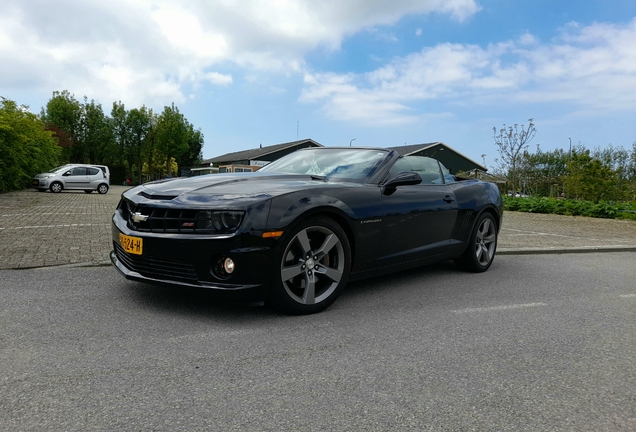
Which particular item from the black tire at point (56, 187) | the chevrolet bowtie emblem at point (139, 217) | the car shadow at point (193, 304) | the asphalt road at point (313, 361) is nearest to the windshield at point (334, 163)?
the asphalt road at point (313, 361)

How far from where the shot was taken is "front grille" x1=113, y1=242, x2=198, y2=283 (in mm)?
3685

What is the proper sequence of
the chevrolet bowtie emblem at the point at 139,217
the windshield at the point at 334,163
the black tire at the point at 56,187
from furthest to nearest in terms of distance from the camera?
the black tire at the point at 56,187 → the windshield at the point at 334,163 → the chevrolet bowtie emblem at the point at 139,217

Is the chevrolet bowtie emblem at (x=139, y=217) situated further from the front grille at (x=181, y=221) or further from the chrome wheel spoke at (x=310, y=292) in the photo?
the chrome wheel spoke at (x=310, y=292)

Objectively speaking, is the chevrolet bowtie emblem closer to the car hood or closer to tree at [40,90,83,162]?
the car hood

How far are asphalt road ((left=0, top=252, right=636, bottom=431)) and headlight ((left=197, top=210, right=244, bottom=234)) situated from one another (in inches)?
25.9

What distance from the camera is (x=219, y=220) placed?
3658mm

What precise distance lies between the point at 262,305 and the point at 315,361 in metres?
0.99

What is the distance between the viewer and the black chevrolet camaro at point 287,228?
3646 millimetres

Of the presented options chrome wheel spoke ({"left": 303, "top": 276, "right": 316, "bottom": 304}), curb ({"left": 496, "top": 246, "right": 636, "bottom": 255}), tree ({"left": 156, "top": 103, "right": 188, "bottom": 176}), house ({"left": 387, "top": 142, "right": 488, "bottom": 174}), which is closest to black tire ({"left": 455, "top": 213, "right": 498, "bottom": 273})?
curb ({"left": 496, "top": 246, "right": 636, "bottom": 255})

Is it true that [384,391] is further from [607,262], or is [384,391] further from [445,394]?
[607,262]

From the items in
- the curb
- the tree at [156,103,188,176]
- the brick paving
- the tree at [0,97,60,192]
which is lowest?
the curb

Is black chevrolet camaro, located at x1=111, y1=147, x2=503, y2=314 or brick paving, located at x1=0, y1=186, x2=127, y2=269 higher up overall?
black chevrolet camaro, located at x1=111, y1=147, x2=503, y2=314

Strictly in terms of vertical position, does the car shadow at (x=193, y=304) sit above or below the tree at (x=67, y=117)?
below

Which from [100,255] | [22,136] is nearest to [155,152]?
[22,136]
